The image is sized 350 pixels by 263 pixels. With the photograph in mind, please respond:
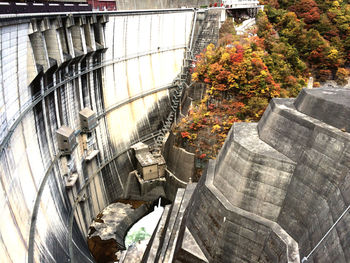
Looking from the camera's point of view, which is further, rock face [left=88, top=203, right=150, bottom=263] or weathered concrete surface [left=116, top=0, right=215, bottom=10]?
weathered concrete surface [left=116, top=0, right=215, bottom=10]

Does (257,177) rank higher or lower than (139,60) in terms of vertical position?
lower

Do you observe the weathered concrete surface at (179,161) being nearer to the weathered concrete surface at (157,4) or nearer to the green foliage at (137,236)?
the green foliage at (137,236)

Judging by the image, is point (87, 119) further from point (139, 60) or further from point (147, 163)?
point (139, 60)

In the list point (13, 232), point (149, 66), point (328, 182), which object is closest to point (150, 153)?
point (149, 66)

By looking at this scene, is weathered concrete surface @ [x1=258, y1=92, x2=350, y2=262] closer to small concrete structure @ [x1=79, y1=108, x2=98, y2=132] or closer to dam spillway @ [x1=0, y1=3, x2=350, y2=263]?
dam spillway @ [x1=0, y1=3, x2=350, y2=263]

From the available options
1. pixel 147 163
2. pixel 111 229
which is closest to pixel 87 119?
pixel 147 163

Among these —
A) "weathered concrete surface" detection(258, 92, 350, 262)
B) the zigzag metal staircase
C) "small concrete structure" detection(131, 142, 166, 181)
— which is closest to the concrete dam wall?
the zigzag metal staircase

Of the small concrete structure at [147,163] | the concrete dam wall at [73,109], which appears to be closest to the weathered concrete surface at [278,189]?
the concrete dam wall at [73,109]
